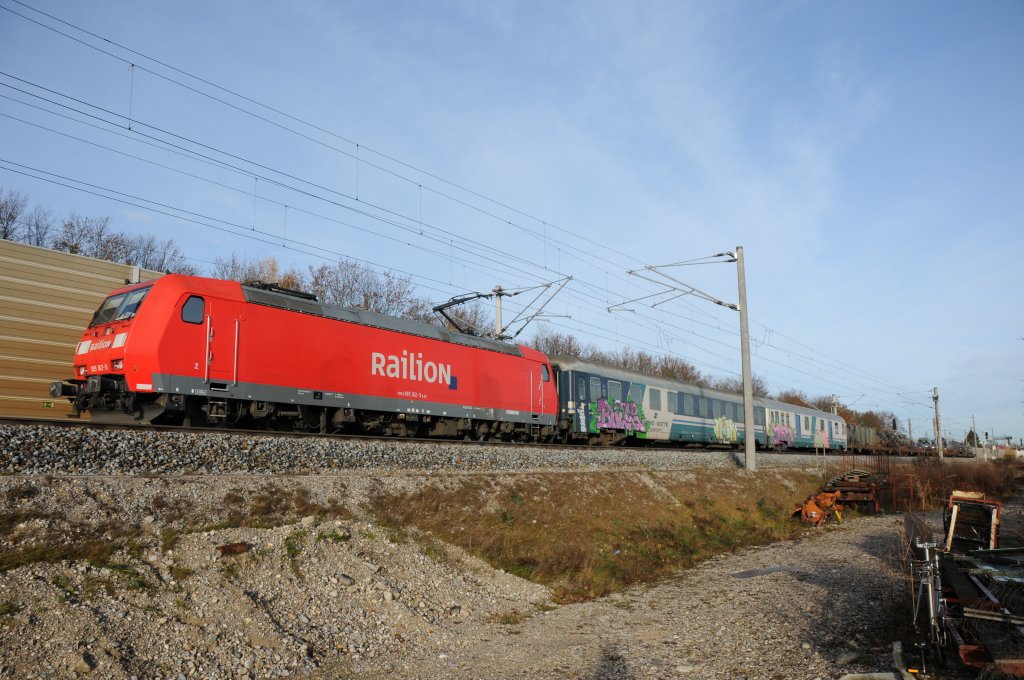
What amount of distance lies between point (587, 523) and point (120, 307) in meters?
11.0

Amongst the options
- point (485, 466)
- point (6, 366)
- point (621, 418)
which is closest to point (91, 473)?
point (485, 466)

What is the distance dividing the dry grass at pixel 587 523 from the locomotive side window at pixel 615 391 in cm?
576

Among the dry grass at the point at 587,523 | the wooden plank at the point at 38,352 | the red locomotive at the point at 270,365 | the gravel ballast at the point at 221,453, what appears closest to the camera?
the gravel ballast at the point at 221,453

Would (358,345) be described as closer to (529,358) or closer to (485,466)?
(485,466)

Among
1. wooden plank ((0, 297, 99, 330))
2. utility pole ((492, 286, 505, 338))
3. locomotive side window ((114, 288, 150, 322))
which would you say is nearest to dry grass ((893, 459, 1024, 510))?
utility pole ((492, 286, 505, 338))

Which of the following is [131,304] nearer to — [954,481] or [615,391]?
[615,391]

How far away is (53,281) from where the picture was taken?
57.6 feet

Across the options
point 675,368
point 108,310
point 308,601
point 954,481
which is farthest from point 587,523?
point 675,368

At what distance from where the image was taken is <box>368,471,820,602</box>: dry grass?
11906mm

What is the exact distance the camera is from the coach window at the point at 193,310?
41.8ft

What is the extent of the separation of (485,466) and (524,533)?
10.8ft

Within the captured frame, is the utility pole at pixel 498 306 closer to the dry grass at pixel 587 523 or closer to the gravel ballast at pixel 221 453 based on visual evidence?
the dry grass at pixel 587 523

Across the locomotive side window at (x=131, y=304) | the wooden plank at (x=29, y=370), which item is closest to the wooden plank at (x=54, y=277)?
the wooden plank at (x=29, y=370)

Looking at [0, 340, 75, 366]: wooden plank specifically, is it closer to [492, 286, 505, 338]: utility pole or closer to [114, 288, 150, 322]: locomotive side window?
[114, 288, 150, 322]: locomotive side window
